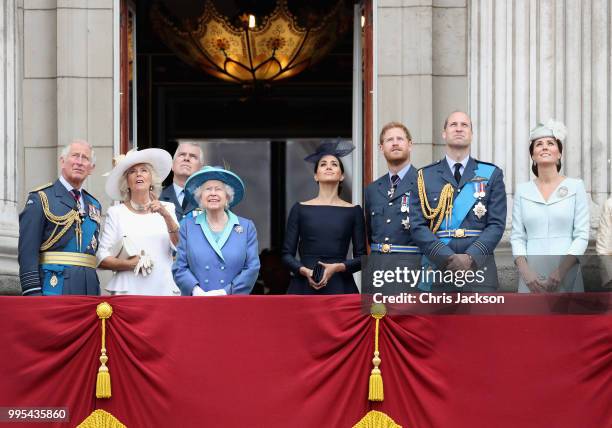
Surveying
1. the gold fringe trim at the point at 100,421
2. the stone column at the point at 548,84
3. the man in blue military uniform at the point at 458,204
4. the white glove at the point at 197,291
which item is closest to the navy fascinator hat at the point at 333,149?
the man in blue military uniform at the point at 458,204

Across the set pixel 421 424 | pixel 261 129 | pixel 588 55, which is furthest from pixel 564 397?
pixel 261 129

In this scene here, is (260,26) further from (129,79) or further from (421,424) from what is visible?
(421,424)

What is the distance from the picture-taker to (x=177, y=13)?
1883 cm

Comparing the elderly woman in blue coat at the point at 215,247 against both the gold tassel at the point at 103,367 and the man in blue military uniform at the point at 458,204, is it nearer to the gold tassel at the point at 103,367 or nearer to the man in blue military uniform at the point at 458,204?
the gold tassel at the point at 103,367

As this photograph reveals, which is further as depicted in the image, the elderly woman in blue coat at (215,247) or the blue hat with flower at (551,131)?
the blue hat with flower at (551,131)

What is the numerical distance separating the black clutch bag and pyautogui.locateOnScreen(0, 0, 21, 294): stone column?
126 inches

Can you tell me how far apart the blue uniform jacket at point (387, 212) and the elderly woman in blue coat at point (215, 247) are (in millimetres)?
1089

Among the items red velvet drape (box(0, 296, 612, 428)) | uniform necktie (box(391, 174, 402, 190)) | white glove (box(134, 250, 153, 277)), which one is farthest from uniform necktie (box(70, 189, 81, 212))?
uniform necktie (box(391, 174, 402, 190))

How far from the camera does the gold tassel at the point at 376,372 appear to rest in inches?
401

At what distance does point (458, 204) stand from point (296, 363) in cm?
182

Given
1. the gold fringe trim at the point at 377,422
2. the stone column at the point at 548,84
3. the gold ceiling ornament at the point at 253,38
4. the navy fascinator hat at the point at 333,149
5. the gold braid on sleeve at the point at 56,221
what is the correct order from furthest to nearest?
the gold ceiling ornament at the point at 253,38
the stone column at the point at 548,84
the navy fascinator hat at the point at 333,149
the gold braid on sleeve at the point at 56,221
the gold fringe trim at the point at 377,422

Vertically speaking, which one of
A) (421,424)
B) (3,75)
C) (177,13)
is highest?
(177,13)

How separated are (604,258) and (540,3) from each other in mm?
4281

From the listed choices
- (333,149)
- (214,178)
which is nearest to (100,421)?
(214,178)
